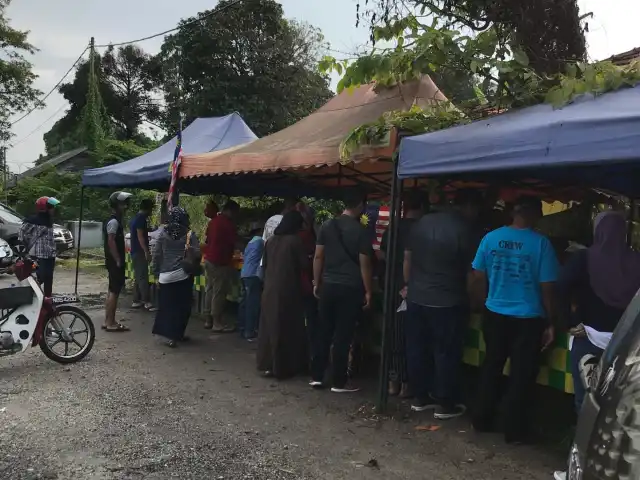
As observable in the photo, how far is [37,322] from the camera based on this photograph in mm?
6328

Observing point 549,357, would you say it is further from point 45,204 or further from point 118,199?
point 45,204

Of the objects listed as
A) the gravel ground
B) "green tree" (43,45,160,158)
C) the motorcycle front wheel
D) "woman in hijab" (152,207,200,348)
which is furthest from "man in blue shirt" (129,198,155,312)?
"green tree" (43,45,160,158)

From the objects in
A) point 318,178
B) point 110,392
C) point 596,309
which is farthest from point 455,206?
point 318,178

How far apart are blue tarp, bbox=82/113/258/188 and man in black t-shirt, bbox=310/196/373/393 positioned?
14.1 ft

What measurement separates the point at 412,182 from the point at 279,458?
4429mm

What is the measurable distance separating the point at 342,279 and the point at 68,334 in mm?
3194

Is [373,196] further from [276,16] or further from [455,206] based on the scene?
[276,16]

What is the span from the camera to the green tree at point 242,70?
25.7 metres

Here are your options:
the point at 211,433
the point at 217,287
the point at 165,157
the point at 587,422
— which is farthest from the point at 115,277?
the point at 587,422

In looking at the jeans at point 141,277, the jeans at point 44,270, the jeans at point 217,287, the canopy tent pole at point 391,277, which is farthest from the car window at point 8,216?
the canopy tent pole at point 391,277

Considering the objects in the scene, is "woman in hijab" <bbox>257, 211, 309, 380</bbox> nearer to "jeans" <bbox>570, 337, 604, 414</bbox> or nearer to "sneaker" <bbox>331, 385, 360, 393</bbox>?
"sneaker" <bbox>331, 385, 360, 393</bbox>

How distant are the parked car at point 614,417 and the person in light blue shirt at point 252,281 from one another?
19.5 ft

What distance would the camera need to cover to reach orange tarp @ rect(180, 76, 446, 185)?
6293 mm

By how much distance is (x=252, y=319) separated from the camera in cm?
809
